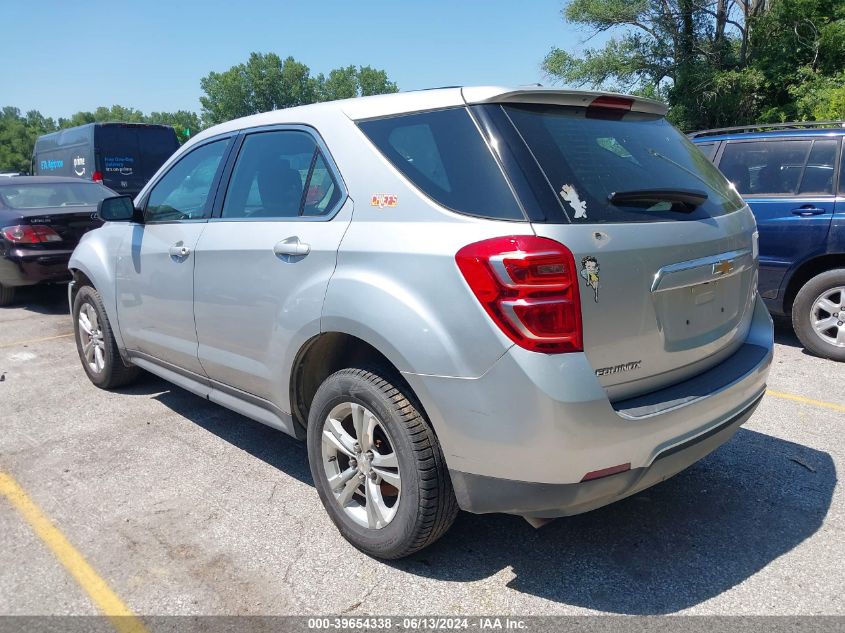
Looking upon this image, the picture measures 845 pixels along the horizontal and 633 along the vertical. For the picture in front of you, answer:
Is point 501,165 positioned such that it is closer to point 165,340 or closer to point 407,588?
point 407,588

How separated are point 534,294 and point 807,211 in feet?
14.7

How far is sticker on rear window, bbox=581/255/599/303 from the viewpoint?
2.24 meters

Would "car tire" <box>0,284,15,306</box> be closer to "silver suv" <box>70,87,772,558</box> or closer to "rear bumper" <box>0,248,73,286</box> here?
"rear bumper" <box>0,248,73,286</box>

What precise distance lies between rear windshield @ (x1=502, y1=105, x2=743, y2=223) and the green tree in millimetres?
85839

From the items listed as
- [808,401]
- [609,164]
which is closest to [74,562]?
[609,164]

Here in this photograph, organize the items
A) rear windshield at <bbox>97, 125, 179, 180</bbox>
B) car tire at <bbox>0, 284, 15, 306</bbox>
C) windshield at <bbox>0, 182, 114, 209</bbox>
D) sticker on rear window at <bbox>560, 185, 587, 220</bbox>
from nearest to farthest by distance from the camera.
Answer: sticker on rear window at <bbox>560, 185, 587, 220</bbox> → windshield at <bbox>0, 182, 114, 209</bbox> → car tire at <bbox>0, 284, 15, 306</bbox> → rear windshield at <bbox>97, 125, 179, 180</bbox>

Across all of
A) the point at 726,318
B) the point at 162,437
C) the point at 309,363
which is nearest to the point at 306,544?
the point at 309,363

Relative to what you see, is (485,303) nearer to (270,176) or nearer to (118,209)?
(270,176)

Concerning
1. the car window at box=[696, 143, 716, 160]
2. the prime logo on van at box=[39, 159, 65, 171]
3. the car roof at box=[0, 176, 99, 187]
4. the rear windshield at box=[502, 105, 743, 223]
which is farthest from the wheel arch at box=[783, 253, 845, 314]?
the prime logo on van at box=[39, 159, 65, 171]

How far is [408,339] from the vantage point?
2400 millimetres

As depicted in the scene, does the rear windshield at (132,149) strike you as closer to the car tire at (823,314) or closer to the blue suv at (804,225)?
the blue suv at (804,225)

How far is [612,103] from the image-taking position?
2844 millimetres

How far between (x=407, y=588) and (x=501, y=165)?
166cm

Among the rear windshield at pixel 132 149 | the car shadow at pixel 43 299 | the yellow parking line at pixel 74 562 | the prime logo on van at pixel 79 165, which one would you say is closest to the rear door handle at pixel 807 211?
the yellow parking line at pixel 74 562
